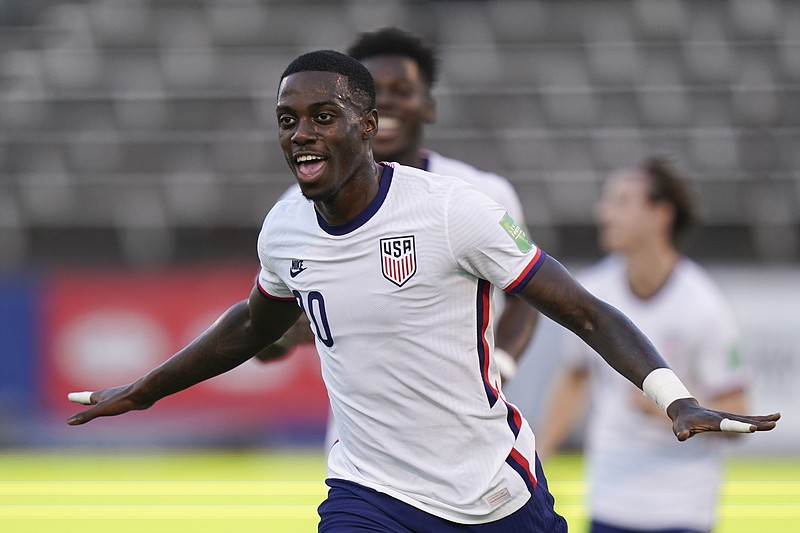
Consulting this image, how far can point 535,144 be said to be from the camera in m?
16.2

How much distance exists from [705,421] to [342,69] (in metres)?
1.35

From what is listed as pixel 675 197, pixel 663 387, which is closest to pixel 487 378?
pixel 663 387

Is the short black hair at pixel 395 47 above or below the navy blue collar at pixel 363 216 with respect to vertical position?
above

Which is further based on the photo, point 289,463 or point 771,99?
point 771,99

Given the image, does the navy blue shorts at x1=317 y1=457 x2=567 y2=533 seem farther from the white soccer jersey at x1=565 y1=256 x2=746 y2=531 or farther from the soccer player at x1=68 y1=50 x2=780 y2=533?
the white soccer jersey at x1=565 y1=256 x2=746 y2=531

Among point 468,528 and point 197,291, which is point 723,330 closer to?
point 468,528

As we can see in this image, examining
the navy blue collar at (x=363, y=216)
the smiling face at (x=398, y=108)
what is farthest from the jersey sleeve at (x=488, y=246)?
the smiling face at (x=398, y=108)

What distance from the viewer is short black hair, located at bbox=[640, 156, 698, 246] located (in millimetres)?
6215

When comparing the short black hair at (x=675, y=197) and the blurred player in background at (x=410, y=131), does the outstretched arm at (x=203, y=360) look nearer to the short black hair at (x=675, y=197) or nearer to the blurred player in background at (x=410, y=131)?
the blurred player in background at (x=410, y=131)

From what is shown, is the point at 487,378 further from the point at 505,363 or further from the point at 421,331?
the point at 505,363

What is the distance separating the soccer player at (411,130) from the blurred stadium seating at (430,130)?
9.61 m

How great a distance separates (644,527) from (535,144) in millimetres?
10990

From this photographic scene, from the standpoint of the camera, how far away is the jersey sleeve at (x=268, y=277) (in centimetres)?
388

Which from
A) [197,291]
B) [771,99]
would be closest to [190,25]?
[197,291]
